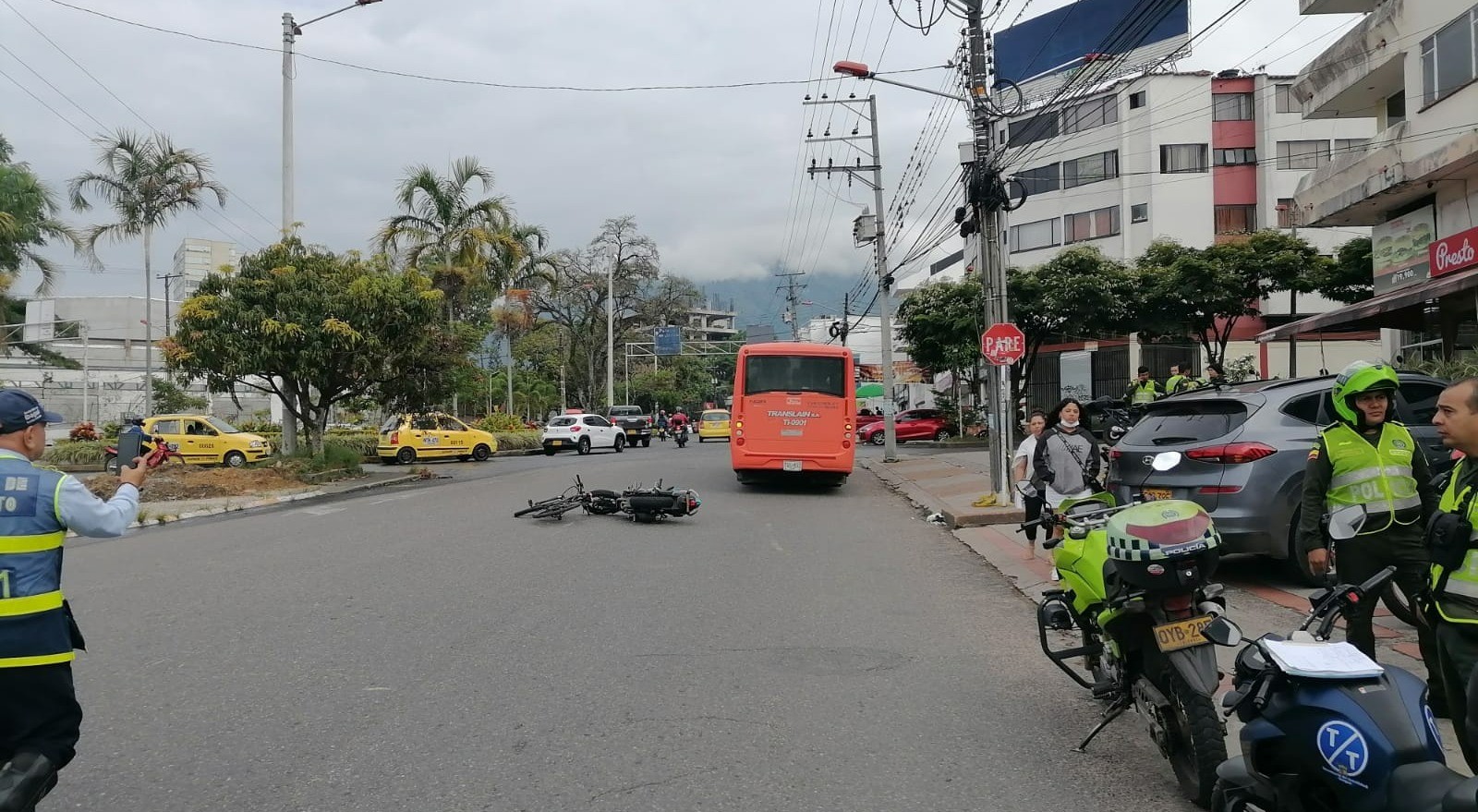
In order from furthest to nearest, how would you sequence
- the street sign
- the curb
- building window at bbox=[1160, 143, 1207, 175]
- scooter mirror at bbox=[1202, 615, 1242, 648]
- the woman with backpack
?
the street sign
building window at bbox=[1160, 143, 1207, 175]
the curb
the woman with backpack
scooter mirror at bbox=[1202, 615, 1242, 648]

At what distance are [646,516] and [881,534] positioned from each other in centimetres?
304

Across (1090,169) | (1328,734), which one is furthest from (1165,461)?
(1090,169)

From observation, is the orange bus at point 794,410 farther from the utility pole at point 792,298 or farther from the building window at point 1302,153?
the utility pole at point 792,298

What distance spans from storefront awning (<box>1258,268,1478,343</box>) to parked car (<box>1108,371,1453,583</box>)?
716cm

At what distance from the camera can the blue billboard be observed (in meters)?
34.5

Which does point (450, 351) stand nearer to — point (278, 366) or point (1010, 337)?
point (278, 366)

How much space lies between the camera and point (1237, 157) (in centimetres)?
3950

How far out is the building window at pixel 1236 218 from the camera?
39531 millimetres

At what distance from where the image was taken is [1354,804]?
2729 millimetres

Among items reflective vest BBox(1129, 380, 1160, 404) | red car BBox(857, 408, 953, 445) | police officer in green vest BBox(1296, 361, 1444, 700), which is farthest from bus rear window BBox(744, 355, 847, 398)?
red car BBox(857, 408, 953, 445)

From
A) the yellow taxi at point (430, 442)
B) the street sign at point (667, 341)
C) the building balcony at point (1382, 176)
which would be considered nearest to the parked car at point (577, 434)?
the yellow taxi at point (430, 442)

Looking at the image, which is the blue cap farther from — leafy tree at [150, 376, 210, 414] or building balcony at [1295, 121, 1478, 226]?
leafy tree at [150, 376, 210, 414]

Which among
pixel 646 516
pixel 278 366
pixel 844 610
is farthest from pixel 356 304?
pixel 844 610

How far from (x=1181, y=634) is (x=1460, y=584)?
3.12 ft
